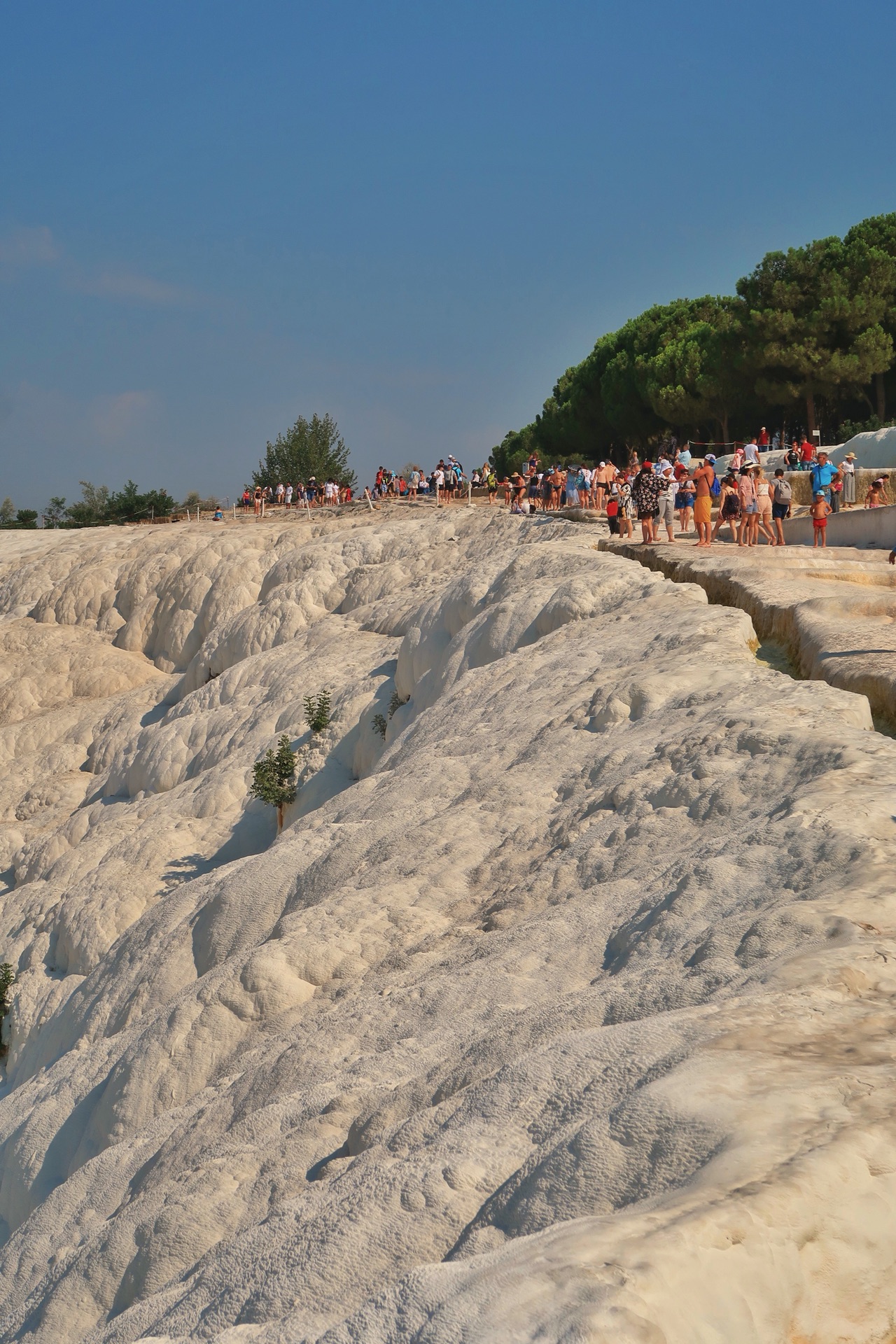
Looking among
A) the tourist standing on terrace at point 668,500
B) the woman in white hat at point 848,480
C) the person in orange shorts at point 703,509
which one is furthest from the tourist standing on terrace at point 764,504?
the woman in white hat at point 848,480

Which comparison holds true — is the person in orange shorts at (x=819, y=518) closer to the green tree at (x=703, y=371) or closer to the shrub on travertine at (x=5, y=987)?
the shrub on travertine at (x=5, y=987)

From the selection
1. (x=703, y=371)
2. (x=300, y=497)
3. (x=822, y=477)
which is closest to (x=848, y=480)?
(x=822, y=477)

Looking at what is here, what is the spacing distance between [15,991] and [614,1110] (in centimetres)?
1047

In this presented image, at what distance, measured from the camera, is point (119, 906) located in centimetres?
1312

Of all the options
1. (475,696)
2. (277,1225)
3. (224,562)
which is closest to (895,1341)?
(277,1225)

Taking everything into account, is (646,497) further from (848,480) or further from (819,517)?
(848,480)

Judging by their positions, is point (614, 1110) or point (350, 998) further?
point (350, 998)

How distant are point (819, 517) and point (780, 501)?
0.96m

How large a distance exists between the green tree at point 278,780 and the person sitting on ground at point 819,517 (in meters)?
8.13

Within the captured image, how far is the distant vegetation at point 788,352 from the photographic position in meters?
35.3

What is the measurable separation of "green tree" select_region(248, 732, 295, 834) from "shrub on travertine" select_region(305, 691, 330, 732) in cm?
70

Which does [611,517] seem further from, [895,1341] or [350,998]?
[895,1341]

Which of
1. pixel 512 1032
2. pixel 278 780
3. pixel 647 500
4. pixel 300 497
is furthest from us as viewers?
pixel 300 497

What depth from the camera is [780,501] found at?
17.7 metres
